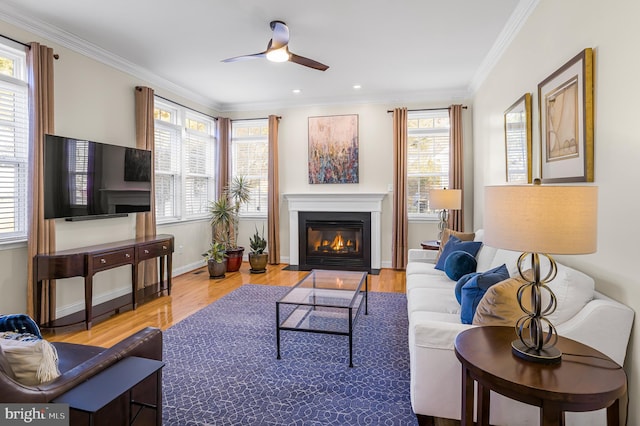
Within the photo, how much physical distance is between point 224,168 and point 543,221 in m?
5.88

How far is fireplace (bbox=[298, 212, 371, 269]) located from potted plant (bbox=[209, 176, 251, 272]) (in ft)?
3.59

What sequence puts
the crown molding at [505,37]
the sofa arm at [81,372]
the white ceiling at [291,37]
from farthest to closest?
1. the white ceiling at [291,37]
2. the crown molding at [505,37]
3. the sofa arm at [81,372]

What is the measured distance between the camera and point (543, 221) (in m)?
1.40

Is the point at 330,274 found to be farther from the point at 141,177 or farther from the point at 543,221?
the point at 543,221

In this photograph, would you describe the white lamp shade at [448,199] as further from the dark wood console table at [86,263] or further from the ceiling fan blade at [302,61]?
the dark wood console table at [86,263]

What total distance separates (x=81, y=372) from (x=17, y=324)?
657 mm

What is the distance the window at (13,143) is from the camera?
128 inches

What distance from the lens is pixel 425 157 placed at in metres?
6.03

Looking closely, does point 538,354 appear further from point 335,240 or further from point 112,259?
point 335,240

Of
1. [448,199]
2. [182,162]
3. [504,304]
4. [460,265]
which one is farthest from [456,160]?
[182,162]

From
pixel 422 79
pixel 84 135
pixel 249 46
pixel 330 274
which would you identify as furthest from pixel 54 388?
pixel 422 79

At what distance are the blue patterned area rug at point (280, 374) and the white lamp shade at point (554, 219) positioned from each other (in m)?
1.30

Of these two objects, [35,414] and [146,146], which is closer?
[35,414]

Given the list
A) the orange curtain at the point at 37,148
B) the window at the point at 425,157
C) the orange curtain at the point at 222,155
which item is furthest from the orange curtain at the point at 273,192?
the orange curtain at the point at 37,148
